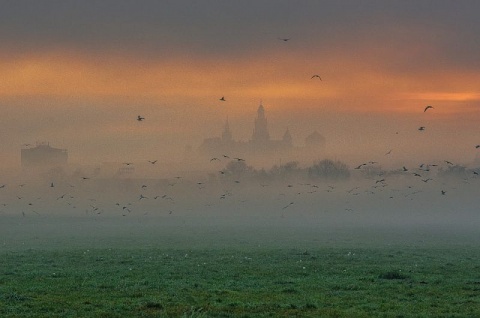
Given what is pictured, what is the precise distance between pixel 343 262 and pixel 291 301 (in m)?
19.9

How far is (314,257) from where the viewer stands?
2087 inches

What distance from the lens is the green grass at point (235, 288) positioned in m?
27.0

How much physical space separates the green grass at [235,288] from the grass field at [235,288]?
0.15 ft

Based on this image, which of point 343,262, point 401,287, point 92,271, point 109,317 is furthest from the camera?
point 343,262

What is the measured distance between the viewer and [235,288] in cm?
A: 3369

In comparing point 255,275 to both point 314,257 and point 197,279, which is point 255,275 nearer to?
point 197,279

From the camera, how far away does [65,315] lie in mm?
25984

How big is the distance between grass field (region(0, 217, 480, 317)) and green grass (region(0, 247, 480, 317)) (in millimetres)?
46

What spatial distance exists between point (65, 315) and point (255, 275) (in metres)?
15.7

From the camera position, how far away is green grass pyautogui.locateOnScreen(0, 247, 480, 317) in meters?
27.0

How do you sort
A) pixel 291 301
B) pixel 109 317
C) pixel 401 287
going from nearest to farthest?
pixel 109 317
pixel 291 301
pixel 401 287

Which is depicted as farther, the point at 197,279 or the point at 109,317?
the point at 197,279

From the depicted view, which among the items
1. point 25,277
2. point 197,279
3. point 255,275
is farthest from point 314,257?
point 25,277

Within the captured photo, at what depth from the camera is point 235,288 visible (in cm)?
3369
